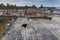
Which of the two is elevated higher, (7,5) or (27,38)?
(27,38)

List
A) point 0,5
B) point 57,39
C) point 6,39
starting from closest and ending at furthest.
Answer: point 6,39 → point 57,39 → point 0,5

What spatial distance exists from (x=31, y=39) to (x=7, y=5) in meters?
19.3

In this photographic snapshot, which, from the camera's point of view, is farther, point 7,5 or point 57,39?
point 7,5

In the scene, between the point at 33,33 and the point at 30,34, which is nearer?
the point at 30,34

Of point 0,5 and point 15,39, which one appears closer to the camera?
point 15,39

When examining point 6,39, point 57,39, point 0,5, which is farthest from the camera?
point 0,5

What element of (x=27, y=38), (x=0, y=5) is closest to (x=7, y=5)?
(x=0, y=5)

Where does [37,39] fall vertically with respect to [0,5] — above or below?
above

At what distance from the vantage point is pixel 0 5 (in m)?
23.1

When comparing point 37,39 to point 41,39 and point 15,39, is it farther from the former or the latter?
point 15,39

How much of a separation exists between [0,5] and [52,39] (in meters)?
19.3

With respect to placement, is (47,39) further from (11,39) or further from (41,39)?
(11,39)

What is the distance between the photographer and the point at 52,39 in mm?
4477

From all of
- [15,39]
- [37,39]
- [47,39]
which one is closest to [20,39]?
[15,39]
